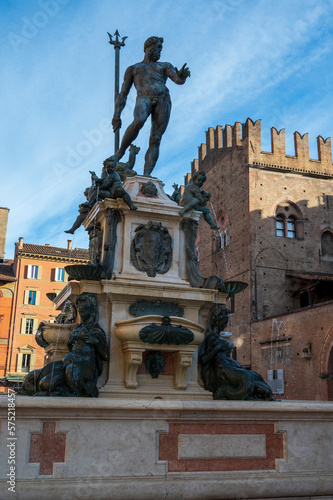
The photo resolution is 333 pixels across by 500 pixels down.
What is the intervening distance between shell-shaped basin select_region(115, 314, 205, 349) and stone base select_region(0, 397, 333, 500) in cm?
160

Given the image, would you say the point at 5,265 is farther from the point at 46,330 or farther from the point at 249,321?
the point at 46,330

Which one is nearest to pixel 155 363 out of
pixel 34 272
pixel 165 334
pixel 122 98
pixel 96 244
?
pixel 165 334

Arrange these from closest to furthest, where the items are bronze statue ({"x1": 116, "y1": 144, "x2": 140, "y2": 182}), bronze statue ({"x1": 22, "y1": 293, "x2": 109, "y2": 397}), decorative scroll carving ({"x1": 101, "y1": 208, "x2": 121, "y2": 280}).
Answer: bronze statue ({"x1": 22, "y1": 293, "x2": 109, "y2": 397})
decorative scroll carving ({"x1": 101, "y1": 208, "x2": 121, "y2": 280})
bronze statue ({"x1": 116, "y1": 144, "x2": 140, "y2": 182})

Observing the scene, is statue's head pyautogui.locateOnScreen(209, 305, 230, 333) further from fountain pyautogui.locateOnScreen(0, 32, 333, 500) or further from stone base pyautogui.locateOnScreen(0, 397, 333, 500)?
stone base pyautogui.locateOnScreen(0, 397, 333, 500)

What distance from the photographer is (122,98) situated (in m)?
8.78

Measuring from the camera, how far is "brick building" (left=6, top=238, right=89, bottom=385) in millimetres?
40688

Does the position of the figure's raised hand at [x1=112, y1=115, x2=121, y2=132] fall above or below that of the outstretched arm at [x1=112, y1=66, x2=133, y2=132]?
below

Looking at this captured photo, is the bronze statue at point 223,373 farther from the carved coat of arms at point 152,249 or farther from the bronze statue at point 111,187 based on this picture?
the bronze statue at point 111,187

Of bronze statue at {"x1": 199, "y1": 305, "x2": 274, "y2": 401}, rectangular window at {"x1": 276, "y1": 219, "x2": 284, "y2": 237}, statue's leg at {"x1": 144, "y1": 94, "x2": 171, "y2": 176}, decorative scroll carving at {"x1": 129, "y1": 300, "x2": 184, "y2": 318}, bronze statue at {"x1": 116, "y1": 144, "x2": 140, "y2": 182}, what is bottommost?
bronze statue at {"x1": 199, "y1": 305, "x2": 274, "y2": 401}

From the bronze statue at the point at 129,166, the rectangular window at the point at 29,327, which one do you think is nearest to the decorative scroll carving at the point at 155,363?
the bronze statue at the point at 129,166

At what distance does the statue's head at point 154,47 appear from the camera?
27.9 ft

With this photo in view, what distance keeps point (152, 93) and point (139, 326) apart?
3.89 meters

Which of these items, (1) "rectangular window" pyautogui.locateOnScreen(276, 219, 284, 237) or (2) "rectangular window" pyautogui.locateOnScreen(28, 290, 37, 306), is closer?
(1) "rectangular window" pyautogui.locateOnScreen(276, 219, 284, 237)

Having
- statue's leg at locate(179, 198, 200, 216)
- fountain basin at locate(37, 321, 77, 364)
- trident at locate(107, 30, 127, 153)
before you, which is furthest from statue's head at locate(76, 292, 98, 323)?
trident at locate(107, 30, 127, 153)
